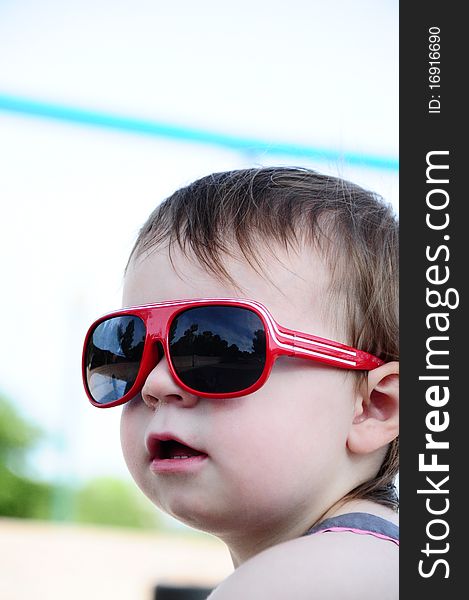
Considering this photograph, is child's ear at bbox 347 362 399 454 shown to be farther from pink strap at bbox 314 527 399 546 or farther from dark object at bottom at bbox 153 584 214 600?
dark object at bottom at bbox 153 584 214 600

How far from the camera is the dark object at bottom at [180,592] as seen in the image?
13.0 ft

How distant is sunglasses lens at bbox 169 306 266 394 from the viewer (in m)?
1.12

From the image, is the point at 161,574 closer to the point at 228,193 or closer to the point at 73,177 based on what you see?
the point at 73,177

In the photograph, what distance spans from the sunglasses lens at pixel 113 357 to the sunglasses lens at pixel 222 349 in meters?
0.09

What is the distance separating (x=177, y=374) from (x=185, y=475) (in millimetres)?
123

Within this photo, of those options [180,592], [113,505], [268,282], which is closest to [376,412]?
[268,282]

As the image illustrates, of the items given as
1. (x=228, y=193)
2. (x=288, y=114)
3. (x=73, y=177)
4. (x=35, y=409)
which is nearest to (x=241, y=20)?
(x=288, y=114)

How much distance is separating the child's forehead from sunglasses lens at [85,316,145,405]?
50 millimetres

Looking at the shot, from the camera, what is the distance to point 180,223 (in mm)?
1295

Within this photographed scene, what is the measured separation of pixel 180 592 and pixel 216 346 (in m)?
3.22

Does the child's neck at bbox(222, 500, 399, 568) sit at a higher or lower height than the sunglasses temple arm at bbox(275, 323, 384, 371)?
lower

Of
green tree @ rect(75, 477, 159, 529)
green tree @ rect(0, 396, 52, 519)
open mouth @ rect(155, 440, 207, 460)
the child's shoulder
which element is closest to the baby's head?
open mouth @ rect(155, 440, 207, 460)

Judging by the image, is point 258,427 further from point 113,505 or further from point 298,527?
point 113,505

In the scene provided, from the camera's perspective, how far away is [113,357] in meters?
1.26
